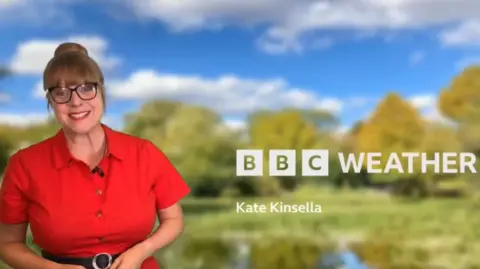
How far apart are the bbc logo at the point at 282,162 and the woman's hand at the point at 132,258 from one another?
558mm

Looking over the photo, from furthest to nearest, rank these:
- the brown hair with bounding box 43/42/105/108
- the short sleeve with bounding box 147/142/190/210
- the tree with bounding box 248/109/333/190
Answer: the tree with bounding box 248/109/333/190, the short sleeve with bounding box 147/142/190/210, the brown hair with bounding box 43/42/105/108

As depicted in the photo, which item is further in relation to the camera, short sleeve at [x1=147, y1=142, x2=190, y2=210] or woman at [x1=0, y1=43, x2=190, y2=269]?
short sleeve at [x1=147, y1=142, x2=190, y2=210]

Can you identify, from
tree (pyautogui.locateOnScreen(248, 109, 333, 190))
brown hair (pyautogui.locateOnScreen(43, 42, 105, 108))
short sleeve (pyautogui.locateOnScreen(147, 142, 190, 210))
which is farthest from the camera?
tree (pyautogui.locateOnScreen(248, 109, 333, 190))

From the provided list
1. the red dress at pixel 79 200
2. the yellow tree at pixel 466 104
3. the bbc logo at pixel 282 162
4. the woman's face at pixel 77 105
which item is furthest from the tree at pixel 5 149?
the yellow tree at pixel 466 104

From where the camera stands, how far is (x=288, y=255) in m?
2.38

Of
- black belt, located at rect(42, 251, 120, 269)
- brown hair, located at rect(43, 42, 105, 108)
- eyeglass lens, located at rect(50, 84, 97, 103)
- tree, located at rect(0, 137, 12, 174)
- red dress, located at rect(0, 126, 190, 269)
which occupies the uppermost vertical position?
brown hair, located at rect(43, 42, 105, 108)

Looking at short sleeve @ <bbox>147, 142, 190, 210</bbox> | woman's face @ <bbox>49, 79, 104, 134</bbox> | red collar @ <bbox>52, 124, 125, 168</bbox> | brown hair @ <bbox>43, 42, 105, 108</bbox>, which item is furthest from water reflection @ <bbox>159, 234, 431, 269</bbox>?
brown hair @ <bbox>43, 42, 105, 108</bbox>

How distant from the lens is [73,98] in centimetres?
183

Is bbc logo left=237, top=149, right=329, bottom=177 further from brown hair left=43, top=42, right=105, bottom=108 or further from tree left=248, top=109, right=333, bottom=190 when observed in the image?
brown hair left=43, top=42, right=105, bottom=108

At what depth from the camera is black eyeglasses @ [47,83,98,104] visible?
1.82 m

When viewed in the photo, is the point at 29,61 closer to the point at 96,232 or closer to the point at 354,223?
the point at 96,232

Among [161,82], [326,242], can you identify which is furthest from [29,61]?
[326,242]

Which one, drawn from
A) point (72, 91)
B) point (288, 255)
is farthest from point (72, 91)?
point (288, 255)

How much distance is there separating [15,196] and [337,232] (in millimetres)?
1119
